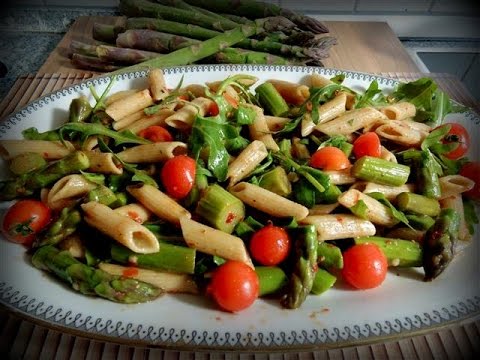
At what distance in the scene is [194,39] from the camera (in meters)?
2.59

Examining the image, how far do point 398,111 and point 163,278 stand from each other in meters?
1.22

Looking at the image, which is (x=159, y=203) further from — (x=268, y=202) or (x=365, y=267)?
(x=365, y=267)

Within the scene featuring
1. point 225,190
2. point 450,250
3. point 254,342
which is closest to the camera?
point 254,342

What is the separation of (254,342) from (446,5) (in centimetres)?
315

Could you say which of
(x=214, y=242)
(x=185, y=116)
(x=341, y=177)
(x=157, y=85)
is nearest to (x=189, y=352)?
(x=214, y=242)

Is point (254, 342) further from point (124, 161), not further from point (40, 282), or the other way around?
point (124, 161)

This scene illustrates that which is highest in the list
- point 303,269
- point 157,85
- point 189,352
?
point 157,85

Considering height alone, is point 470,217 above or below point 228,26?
below

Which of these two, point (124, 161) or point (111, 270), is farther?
point (124, 161)

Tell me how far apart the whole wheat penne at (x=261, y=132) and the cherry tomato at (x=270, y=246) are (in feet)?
1.42

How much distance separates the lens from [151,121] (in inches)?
72.4

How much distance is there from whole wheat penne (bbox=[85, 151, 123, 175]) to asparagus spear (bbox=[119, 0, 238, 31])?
4.46ft

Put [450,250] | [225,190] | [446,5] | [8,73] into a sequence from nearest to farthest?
1. [450,250]
2. [225,190]
3. [8,73]
4. [446,5]

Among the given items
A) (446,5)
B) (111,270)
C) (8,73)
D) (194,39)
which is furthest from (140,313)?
(446,5)
